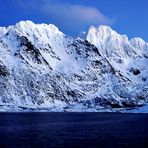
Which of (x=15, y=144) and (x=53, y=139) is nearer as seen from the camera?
(x=15, y=144)

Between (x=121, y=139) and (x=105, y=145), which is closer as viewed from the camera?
(x=105, y=145)

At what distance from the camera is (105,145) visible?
5108 inches

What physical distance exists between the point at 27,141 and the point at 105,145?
24.9m

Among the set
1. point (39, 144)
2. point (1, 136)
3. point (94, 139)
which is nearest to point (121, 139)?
point (94, 139)

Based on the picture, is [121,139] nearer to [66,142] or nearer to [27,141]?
[66,142]

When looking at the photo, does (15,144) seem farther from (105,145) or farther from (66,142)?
(105,145)

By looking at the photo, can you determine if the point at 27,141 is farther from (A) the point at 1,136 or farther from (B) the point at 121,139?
(B) the point at 121,139

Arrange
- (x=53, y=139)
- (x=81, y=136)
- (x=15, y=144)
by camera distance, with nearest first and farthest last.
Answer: (x=15, y=144) < (x=53, y=139) < (x=81, y=136)

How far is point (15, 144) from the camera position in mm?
127938

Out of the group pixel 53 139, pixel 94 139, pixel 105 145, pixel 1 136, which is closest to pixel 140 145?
pixel 105 145

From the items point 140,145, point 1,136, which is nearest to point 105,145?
point 140,145

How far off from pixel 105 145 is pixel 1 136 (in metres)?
39.4

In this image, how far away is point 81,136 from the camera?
156 metres

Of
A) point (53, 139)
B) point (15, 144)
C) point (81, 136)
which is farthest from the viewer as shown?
point (81, 136)
